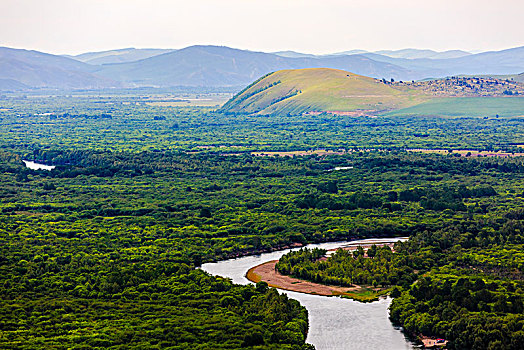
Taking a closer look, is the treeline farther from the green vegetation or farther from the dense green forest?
the dense green forest

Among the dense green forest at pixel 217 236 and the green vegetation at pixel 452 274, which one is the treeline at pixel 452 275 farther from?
the dense green forest at pixel 217 236

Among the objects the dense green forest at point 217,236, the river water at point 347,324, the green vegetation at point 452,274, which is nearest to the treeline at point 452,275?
the green vegetation at point 452,274

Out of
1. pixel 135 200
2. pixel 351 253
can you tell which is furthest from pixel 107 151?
pixel 351 253

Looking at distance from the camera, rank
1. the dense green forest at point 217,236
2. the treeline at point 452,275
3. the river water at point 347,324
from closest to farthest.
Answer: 1. the treeline at point 452,275
2. the river water at point 347,324
3. the dense green forest at point 217,236

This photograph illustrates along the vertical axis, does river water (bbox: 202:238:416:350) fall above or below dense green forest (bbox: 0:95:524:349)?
below

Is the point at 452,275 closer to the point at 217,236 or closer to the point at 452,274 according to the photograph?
the point at 452,274

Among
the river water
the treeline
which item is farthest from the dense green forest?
the river water
